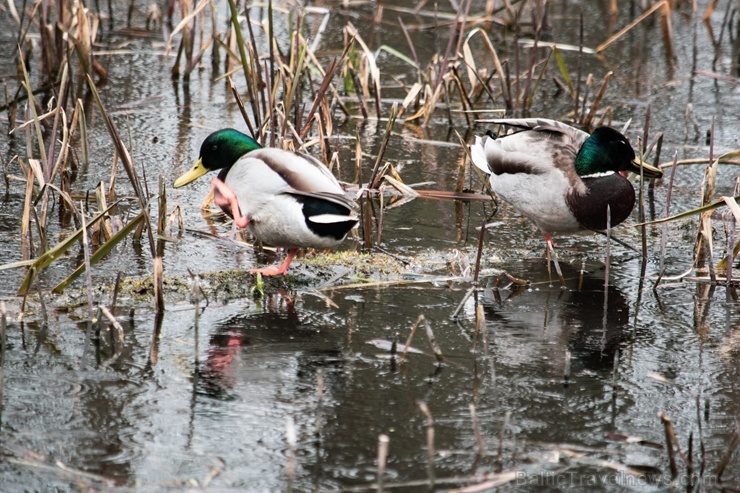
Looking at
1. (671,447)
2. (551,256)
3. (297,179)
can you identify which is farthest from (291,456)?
(551,256)

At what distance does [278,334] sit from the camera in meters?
4.22

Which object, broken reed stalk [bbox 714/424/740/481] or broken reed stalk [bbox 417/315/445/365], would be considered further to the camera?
broken reed stalk [bbox 417/315/445/365]

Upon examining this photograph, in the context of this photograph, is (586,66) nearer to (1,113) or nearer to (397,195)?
(397,195)

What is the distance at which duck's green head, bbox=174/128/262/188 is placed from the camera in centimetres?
482

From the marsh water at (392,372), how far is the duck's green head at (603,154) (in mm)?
484

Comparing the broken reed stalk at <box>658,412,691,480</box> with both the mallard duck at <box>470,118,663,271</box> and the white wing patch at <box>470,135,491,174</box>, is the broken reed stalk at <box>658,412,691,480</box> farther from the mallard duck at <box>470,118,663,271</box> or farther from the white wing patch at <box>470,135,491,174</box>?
the white wing patch at <box>470,135,491,174</box>

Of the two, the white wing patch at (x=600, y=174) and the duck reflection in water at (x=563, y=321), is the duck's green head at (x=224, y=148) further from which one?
the white wing patch at (x=600, y=174)

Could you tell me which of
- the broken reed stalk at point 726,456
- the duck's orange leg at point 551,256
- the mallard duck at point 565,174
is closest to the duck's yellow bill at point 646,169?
the mallard duck at point 565,174

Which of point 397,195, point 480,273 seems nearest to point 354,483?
point 480,273

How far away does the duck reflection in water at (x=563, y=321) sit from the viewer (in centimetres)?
408

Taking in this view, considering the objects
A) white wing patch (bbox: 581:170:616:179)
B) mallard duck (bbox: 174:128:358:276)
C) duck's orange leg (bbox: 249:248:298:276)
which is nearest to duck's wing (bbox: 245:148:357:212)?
mallard duck (bbox: 174:128:358:276)

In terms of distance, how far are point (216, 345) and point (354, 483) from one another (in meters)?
1.20

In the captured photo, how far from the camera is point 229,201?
471cm

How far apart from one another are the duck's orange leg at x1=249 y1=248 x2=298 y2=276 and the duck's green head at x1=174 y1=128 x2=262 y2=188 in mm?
522
